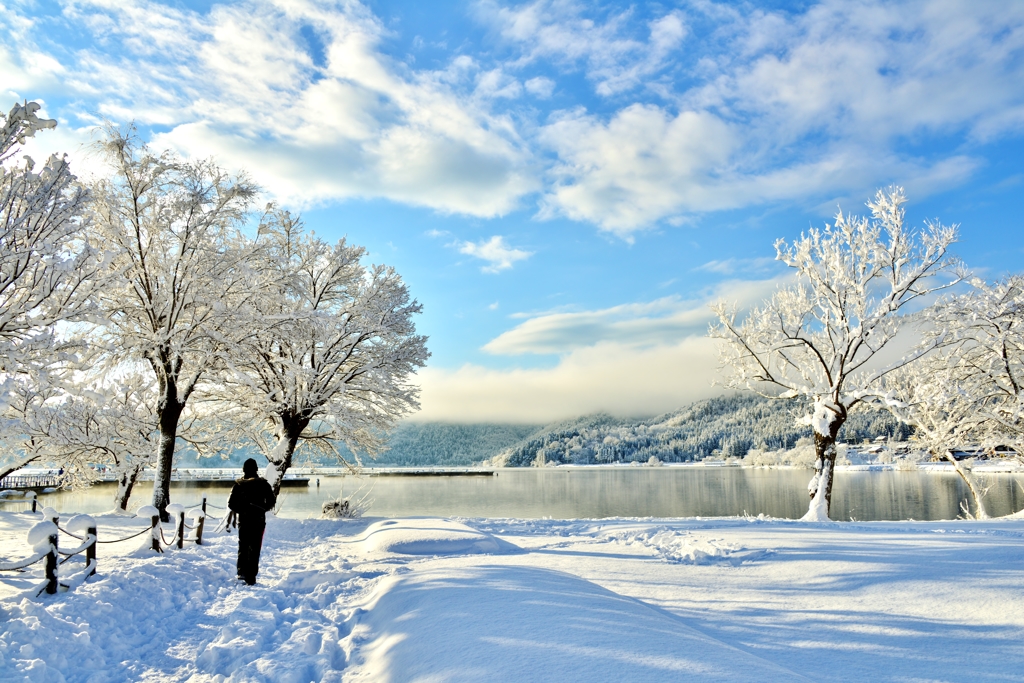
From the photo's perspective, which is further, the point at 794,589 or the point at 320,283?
the point at 320,283

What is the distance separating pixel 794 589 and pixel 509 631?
15.5 feet

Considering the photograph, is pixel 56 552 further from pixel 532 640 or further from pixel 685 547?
pixel 685 547

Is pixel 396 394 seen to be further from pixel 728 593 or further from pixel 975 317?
pixel 975 317

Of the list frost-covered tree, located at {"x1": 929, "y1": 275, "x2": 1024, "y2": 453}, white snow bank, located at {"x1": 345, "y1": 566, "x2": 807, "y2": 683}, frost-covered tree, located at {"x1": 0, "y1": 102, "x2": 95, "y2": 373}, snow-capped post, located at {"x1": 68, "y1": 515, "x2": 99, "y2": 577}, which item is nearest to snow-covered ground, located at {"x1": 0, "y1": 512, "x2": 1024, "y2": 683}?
white snow bank, located at {"x1": 345, "y1": 566, "x2": 807, "y2": 683}

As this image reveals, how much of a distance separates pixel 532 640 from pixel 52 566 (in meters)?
6.95

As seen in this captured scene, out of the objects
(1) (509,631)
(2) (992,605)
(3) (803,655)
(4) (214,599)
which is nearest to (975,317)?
(2) (992,605)

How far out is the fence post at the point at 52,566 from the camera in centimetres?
778

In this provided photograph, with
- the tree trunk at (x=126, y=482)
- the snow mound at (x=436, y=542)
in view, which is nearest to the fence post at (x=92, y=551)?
the snow mound at (x=436, y=542)

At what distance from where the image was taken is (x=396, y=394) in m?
23.4

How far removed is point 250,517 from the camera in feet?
32.9

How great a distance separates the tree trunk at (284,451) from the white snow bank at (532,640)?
1568cm

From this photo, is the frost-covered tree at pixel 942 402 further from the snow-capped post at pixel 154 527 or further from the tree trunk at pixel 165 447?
the tree trunk at pixel 165 447

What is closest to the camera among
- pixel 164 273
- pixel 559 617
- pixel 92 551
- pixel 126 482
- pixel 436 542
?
pixel 559 617

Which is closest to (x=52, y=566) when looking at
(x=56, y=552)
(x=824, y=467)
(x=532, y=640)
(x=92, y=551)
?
(x=56, y=552)
